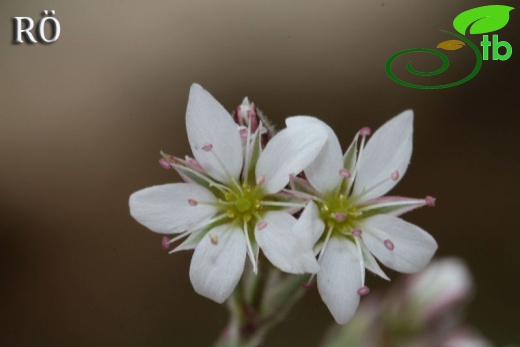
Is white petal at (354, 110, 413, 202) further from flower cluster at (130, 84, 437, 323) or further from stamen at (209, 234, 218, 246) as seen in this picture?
stamen at (209, 234, 218, 246)

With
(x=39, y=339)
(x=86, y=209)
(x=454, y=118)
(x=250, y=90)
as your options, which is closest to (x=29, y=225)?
(x=86, y=209)

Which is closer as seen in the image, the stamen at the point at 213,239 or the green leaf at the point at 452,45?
the stamen at the point at 213,239

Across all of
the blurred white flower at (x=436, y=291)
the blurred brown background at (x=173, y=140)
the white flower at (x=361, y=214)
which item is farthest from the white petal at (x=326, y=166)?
the blurred brown background at (x=173, y=140)

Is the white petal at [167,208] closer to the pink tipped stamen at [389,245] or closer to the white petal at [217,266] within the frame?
the white petal at [217,266]

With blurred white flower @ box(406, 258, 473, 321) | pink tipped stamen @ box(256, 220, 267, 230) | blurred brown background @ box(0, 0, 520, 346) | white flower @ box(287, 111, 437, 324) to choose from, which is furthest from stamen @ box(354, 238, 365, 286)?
blurred brown background @ box(0, 0, 520, 346)

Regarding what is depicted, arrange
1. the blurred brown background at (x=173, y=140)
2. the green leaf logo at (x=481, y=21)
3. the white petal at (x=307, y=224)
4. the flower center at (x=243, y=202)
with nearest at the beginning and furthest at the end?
1. the white petal at (x=307, y=224)
2. the flower center at (x=243, y=202)
3. the green leaf logo at (x=481, y=21)
4. the blurred brown background at (x=173, y=140)

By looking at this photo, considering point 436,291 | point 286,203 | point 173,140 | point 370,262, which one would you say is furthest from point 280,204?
point 173,140

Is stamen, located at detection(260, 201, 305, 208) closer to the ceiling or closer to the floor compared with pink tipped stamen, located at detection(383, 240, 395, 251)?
closer to the ceiling
